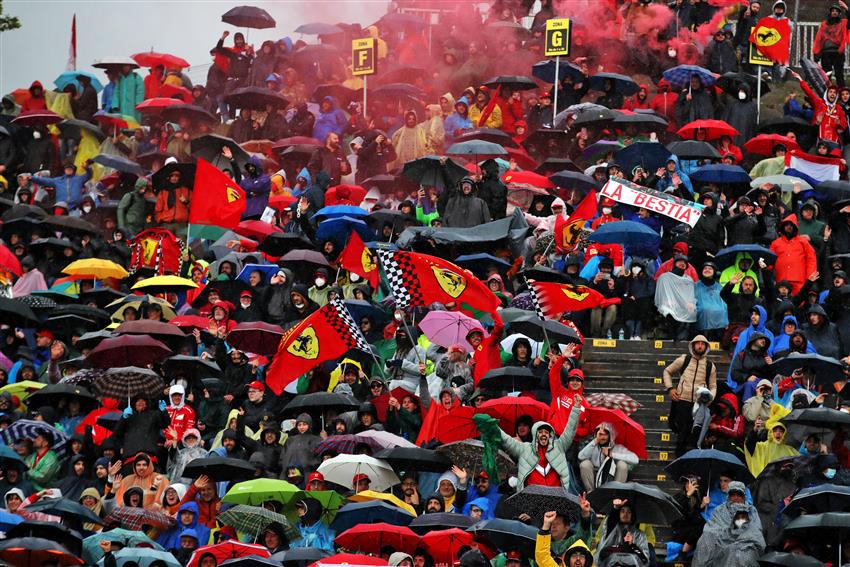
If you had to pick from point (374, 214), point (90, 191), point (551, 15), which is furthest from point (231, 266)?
point (551, 15)

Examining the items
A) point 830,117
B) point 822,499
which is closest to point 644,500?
point 822,499

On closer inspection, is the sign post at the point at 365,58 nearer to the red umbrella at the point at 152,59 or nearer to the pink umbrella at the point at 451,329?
the red umbrella at the point at 152,59

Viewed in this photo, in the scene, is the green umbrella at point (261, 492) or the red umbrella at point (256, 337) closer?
the green umbrella at point (261, 492)

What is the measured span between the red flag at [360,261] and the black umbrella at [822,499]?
Answer: 8892 mm

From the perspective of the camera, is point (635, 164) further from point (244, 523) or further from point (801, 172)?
point (244, 523)

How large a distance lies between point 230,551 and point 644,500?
4.46 meters

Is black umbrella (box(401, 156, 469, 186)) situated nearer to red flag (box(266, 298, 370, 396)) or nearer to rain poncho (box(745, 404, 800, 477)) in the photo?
red flag (box(266, 298, 370, 396))

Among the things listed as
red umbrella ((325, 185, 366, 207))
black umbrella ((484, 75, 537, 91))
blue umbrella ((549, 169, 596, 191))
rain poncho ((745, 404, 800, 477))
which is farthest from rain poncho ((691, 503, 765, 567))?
black umbrella ((484, 75, 537, 91))

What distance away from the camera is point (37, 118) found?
38531 millimetres

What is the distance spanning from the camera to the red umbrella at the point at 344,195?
1335 inches

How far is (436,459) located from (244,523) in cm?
248

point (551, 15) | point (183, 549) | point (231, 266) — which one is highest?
point (551, 15)

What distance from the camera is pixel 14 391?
94.3 feet

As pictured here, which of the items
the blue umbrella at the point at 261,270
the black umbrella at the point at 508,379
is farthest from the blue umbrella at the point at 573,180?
the black umbrella at the point at 508,379
